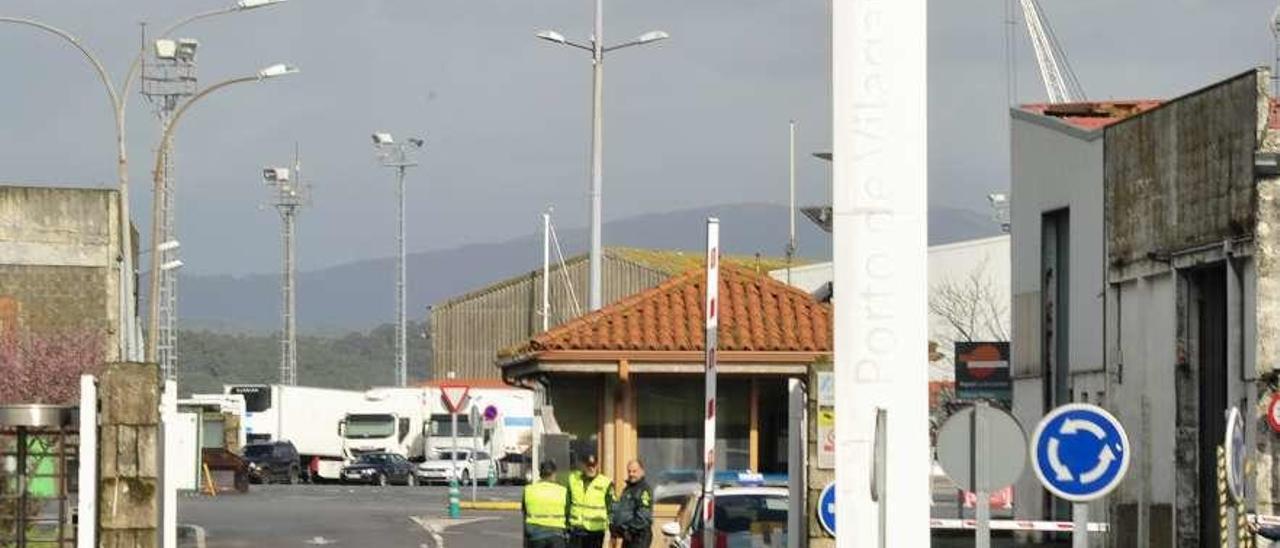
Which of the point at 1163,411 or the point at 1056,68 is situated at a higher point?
the point at 1056,68

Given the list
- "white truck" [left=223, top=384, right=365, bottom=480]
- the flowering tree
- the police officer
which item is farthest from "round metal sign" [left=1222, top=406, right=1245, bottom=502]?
"white truck" [left=223, top=384, right=365, bottom=480]

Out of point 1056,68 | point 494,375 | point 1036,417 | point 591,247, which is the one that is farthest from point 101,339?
point 1056,68

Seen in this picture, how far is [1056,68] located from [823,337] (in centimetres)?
9260

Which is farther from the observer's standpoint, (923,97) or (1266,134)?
(1266,134)

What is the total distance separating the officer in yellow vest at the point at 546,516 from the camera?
2719 cm

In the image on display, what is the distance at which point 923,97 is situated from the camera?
17.0 m

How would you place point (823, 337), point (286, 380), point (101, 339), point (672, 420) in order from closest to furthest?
point (672, 420)
point (823, 337)
point (101, 339)
point (286, 380)

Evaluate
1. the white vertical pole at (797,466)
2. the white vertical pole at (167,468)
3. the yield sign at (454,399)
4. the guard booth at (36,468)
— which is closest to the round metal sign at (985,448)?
the white vertical pole at (797,466)

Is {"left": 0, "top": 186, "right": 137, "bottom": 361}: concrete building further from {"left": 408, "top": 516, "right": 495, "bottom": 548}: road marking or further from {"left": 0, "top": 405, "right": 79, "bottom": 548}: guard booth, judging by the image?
{"left": 0, "top": 405, "right": 79, "bottom": 548}: guard booth

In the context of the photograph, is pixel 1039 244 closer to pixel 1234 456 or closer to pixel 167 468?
pixel 167 468

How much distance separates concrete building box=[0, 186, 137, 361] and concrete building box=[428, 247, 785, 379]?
3157 cm

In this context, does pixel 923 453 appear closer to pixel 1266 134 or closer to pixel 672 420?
pixel 672 420

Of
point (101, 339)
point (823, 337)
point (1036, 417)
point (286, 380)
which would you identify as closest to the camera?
point (823, 337)

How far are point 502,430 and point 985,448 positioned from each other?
7026 centimetres
